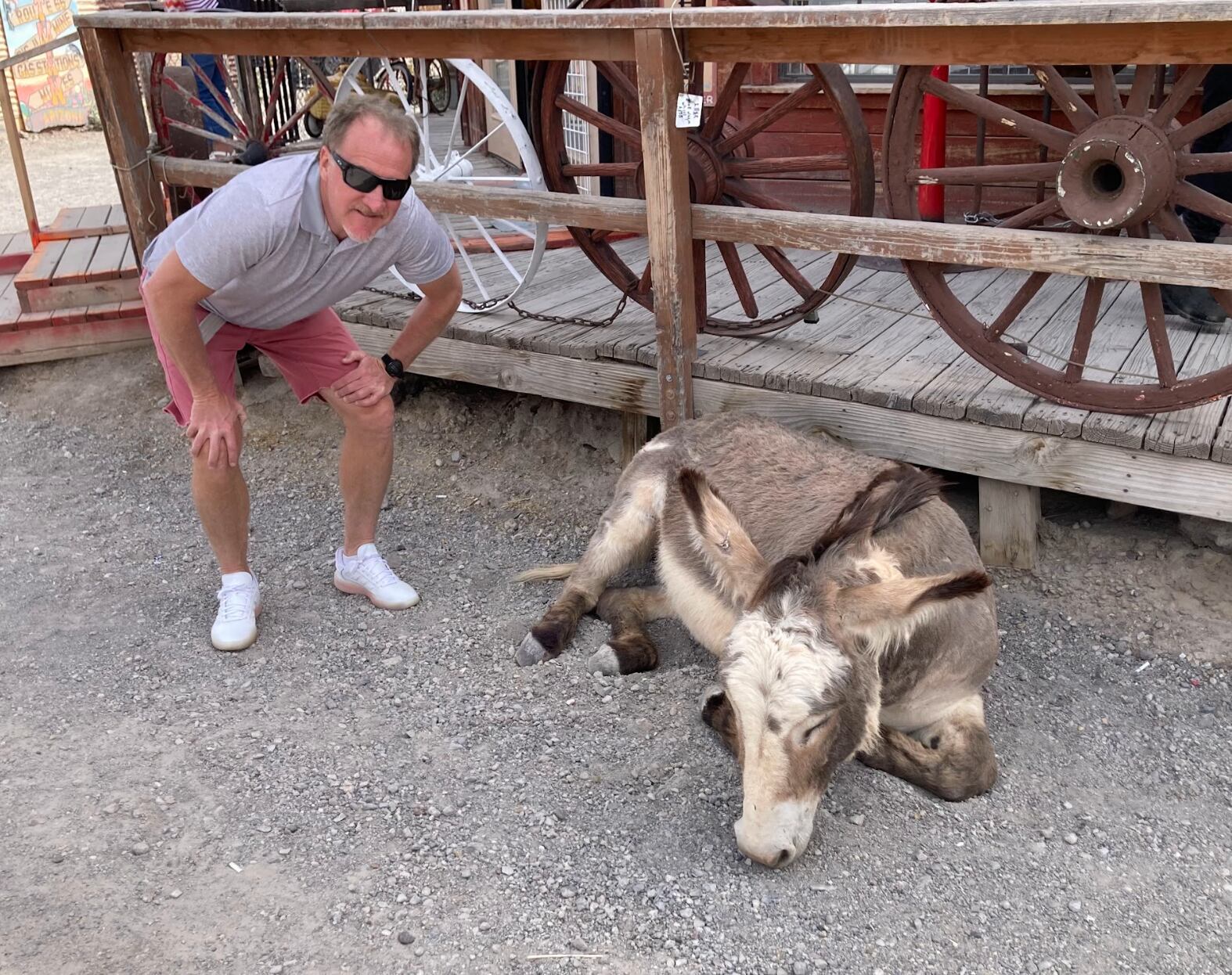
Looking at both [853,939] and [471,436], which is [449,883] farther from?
[471,436]

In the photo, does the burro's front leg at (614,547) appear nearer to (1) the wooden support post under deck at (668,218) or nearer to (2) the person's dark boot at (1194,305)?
(1) the wooden support post under deck at (668,218)

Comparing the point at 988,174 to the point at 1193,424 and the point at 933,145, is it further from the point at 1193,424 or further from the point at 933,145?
the point at 933,145

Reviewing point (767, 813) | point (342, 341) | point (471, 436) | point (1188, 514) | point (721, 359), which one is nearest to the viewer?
point (767, 813)

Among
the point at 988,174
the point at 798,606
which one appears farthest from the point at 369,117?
the point at 988,174

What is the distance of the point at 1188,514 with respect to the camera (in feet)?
13.7

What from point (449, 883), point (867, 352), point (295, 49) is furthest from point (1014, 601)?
point (295, 49)

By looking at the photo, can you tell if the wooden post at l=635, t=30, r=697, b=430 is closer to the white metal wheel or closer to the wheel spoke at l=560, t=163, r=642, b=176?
the wheel spoke at l=560, t=163, r=642, b=176

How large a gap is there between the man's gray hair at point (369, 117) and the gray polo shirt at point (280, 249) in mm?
199

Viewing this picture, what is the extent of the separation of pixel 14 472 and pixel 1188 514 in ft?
19.0

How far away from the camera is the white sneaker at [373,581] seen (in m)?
4.56

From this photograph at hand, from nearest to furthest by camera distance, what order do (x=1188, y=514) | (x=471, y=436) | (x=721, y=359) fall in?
(x=1188, y=514) → (x=721, y=359) → (x=471, y=436)

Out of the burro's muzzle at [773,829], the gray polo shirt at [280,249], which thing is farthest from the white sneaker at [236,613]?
the burro's muzzle at [773,829]

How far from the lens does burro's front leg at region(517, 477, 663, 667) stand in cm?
445

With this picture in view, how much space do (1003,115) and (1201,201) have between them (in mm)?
778
